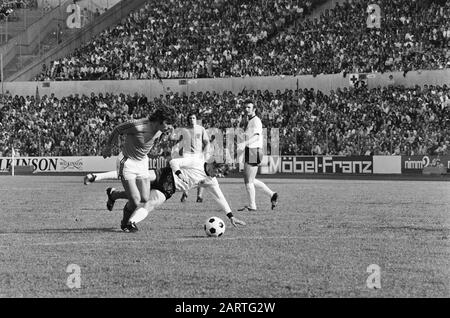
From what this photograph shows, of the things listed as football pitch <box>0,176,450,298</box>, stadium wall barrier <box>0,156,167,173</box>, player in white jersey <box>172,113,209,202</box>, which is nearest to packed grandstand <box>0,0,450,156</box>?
stadium wall barrier <box>0,156,167,173</box>

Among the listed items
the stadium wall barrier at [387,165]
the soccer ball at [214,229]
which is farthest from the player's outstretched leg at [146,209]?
the stadium wall barrier at [387,165]

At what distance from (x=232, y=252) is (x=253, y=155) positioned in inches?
303

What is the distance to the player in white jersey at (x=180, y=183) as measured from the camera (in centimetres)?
1533

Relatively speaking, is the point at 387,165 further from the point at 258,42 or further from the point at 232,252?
the point at 232,252

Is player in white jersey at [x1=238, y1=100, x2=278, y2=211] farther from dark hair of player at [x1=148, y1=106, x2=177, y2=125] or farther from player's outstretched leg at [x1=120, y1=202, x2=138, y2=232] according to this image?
dark hair of player at [x1=148, y1=106, x2=177, y2=125]

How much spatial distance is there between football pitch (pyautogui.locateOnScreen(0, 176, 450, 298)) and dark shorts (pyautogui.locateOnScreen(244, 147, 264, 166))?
1.12m

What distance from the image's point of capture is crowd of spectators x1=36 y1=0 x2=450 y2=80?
47844mm

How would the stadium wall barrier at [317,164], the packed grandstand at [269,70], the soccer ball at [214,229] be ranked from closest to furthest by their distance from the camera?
the soccer ball at [214,229] < the stadium wall barrier at [317,164] < the packed grandstand at [269,70]

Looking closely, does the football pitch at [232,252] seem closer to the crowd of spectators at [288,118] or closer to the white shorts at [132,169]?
the white shorts at [132,169]

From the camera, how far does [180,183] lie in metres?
15.8

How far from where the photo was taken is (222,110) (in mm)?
47531

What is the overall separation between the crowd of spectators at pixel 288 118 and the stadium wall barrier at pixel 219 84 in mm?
1200

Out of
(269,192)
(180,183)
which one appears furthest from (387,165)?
(180,183)

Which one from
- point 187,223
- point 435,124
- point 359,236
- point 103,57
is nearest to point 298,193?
point 187,223
